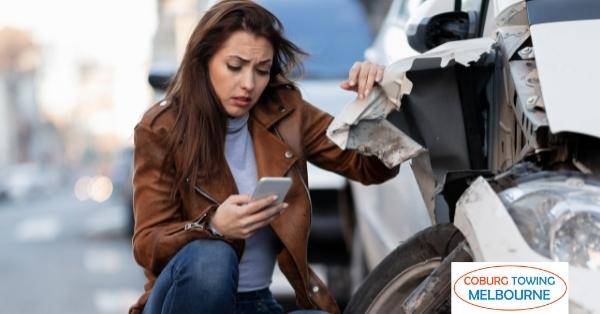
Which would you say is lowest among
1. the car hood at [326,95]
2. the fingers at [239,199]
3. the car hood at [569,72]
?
the car hood at [326,95]

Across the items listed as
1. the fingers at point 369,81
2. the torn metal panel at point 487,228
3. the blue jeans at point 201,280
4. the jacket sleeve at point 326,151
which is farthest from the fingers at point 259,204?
the torn metal panel at point 487,228

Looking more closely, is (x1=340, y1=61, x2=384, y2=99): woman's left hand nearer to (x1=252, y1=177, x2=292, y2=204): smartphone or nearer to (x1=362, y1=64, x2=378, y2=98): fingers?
(x1=362, y1=64, x2=378, y2=98): fingers

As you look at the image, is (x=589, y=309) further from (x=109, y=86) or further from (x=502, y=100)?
(x=109, y=86)

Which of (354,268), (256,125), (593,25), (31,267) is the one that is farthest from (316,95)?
(31,267)

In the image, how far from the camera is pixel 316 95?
23.8 feet

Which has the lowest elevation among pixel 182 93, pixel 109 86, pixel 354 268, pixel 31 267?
pixel 109 86

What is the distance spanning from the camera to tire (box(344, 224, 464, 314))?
2.88m

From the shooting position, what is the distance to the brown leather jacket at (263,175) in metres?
3.25

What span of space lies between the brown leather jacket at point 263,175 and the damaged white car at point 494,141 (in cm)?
25

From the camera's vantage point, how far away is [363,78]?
317 cm

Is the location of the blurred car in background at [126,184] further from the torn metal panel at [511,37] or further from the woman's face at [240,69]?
the torn metal panel at [511,37]

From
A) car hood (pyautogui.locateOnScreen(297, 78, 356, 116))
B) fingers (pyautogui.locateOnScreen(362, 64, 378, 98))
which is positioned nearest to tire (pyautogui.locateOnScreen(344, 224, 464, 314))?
fingers (pyautogui.locateOnScreen(362, 64, 378, 98))

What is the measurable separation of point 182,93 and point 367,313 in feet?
2.66

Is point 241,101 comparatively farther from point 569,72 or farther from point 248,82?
point 569,72
